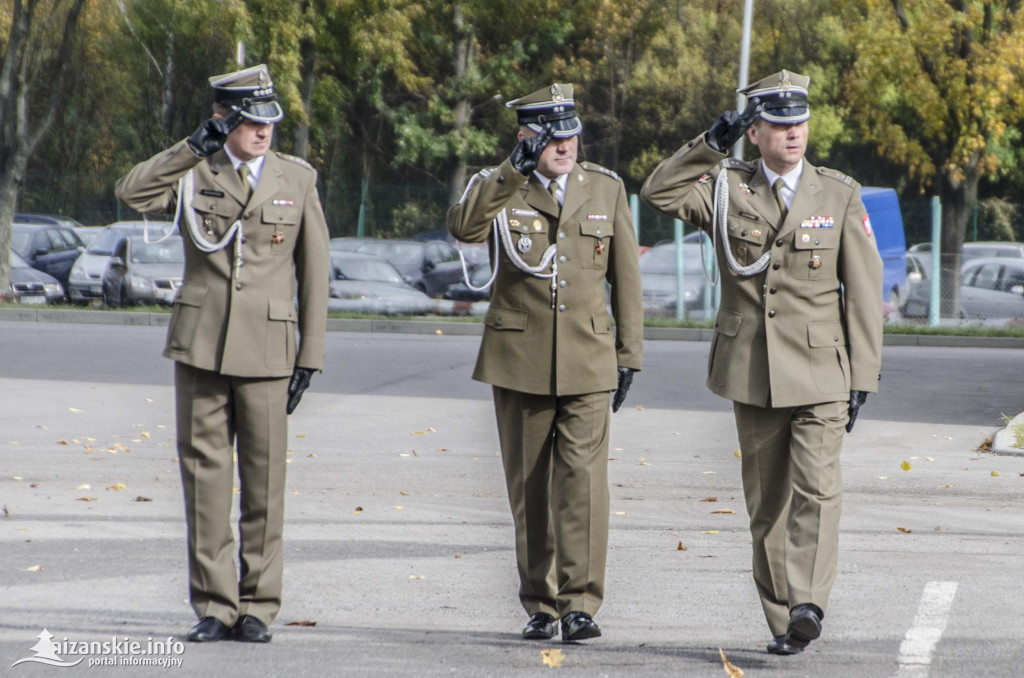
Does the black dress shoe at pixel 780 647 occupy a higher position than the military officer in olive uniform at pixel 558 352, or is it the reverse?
the military officer in olive uniform at pixel 558 352

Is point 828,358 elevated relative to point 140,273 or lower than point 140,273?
elevated

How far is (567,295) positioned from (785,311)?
787 millimetres

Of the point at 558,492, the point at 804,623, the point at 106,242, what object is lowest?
the point at 106,242

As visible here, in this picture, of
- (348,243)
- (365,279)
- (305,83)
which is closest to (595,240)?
(365,279)

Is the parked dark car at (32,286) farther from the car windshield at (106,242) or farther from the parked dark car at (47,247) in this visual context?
the parked dark car at (47,247)

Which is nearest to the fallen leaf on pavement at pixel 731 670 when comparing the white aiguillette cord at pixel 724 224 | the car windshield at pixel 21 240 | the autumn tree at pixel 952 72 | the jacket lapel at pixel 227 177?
the white aiguillette cord at pixel 724 224

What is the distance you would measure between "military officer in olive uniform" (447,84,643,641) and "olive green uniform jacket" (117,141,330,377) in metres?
0.55

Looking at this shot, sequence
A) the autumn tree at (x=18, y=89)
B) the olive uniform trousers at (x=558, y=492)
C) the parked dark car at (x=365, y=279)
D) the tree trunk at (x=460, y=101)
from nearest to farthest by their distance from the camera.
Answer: the olive uniform trousers at (x=558, y=492) → the autumn tree at (x=18, y=89) → the parked dark car at (x=365, y=279) → the tree trunk at (x=460, y=101)

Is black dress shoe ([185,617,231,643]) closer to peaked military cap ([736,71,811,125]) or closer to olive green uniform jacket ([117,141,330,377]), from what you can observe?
olive green uniform jacket ([117,141,330,377])

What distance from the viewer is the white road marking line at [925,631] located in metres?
5.16

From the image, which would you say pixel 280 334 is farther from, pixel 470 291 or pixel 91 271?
pixel 91 271

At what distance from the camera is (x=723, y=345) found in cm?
550

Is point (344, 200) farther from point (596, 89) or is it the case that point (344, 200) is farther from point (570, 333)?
point (570, 333)

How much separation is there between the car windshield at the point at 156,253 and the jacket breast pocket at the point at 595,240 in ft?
70.2
